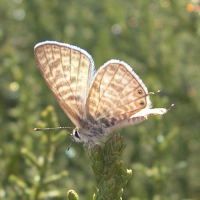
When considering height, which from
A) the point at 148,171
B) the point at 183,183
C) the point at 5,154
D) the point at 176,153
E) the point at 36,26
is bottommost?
the point at 183,183

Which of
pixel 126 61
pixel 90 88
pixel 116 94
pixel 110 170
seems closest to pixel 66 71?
pixel 90 88

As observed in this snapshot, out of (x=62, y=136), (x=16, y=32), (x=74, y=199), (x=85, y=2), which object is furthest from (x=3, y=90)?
(x=74, y=199)

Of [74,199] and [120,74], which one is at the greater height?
[120,74]

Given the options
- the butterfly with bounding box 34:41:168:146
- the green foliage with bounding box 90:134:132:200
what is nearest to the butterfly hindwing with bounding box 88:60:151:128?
the butterfly with bounding box 34:41:168:146

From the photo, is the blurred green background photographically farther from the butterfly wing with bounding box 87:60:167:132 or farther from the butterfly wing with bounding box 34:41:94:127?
the butterfly wing with bounding box 34:41:94:127

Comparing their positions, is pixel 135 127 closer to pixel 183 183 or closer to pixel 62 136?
pixel 183 183

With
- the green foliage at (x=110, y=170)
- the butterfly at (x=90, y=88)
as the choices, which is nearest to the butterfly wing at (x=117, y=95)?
the butterfly at (x=90, y=88)

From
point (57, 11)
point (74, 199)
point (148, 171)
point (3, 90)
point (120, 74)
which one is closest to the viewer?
point (74, 199)

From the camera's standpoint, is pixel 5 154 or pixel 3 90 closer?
pixel 5 154

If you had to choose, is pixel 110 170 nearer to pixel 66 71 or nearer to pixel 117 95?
pixel 117 95
